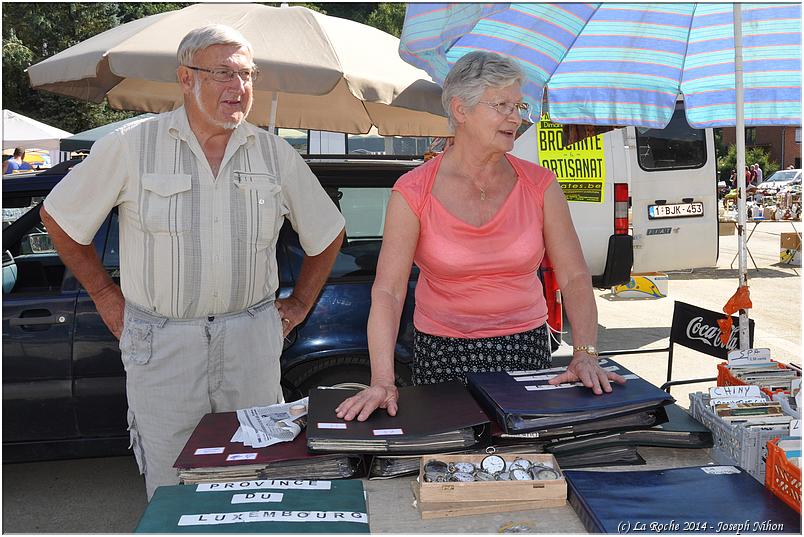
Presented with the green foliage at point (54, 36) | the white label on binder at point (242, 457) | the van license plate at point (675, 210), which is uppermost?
the green foliage at point (54, 36)

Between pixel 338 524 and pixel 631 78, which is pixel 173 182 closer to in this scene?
pixel 338 524

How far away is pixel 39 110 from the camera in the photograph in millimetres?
28094

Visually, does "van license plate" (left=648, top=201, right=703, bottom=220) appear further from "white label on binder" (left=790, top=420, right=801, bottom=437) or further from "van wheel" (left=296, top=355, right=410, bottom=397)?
"white label on binder" (left=790, top=420, right=801, bottom=437)

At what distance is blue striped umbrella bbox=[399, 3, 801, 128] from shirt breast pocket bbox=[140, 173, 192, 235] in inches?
42.3

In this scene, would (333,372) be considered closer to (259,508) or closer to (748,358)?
(748,358)

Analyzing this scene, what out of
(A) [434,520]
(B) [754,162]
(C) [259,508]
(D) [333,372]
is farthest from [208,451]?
(B) [754,162]

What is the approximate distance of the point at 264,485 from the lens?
1.71 metres

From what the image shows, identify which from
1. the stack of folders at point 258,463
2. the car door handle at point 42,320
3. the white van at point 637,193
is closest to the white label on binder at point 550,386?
the stack of folders at point 258,463

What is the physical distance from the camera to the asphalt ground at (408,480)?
1.75 m

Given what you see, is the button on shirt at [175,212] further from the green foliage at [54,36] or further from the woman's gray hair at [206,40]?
the green foliage at [54,36]

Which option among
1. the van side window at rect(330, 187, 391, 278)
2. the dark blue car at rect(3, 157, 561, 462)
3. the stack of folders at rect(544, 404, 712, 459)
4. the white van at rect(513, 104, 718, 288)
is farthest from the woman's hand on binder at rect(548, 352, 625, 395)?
the white van at rect(513, 104, 718, 288)

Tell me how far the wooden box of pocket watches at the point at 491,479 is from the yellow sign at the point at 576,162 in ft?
21.9

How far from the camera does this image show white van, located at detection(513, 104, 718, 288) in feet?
26.6

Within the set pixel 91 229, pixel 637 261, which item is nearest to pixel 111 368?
pixel 91 229
